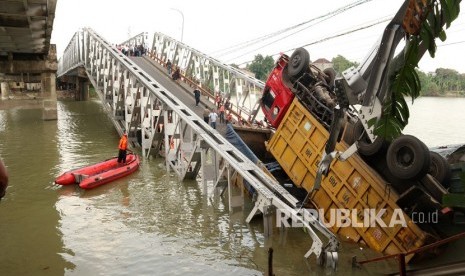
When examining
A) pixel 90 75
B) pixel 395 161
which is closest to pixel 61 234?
pixel 395 161

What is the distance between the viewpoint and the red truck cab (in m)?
11.5

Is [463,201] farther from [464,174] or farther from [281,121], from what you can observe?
[281,121]

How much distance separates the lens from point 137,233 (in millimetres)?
9086

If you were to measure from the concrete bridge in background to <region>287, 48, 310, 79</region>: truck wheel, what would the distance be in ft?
27.5

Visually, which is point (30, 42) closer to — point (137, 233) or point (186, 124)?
point (186, 124)

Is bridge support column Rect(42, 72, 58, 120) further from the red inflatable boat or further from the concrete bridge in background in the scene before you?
the red inflatable boat

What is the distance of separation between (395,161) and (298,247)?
2.70 m

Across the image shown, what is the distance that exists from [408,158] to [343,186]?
1.60 metres


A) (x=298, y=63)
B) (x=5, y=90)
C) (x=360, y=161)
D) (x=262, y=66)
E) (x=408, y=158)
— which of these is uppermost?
(x=262, y=66)

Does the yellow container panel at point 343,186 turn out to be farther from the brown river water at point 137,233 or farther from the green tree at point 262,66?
the green tree at point 262,66

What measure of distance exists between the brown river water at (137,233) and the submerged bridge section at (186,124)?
1.77ft

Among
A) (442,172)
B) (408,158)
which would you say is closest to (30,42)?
(408,158)

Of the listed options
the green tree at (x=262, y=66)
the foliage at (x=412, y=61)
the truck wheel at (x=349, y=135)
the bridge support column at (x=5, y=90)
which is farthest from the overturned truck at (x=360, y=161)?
the green tree at (x=262, y=66)

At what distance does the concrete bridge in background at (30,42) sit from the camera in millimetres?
13961
